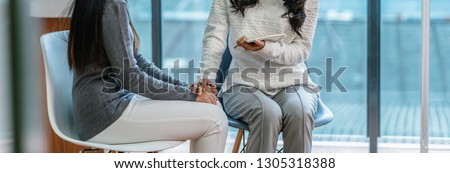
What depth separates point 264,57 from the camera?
5.94 ft

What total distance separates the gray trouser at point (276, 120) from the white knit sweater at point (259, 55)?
0.09 metres

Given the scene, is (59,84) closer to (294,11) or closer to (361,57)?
(294,11)

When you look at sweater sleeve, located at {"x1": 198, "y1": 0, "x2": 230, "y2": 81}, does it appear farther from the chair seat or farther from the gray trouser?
the chair seat

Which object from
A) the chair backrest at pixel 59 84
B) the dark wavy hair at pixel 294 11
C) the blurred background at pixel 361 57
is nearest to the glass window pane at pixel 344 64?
the blurred background at pixel 361 57

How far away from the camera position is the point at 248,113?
1753 millimetres

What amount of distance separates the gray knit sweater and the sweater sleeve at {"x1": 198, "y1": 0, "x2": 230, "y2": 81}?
35 cm

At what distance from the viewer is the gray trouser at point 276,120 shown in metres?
1.72

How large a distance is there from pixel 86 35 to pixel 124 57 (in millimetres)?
115

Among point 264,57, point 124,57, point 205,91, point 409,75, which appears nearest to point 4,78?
point 124,57

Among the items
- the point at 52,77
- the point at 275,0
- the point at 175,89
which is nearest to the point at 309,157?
the point at 175,89

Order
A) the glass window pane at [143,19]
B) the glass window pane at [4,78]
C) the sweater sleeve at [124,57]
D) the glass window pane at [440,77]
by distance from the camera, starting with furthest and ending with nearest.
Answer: the glass window pane at [143,19] → the glass window pane at [440,77] → the sweater sleeve at [124,57] → the glass window pane at [4,78]

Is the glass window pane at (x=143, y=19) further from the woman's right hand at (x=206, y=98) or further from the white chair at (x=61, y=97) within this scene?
the woman's right hand at (x=206, y=98)

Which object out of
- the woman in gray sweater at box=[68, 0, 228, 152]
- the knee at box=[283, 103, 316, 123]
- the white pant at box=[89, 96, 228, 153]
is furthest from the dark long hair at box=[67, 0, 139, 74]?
the knee at box=[283, 103, 316, 123]

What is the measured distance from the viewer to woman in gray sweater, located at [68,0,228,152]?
1.43m
